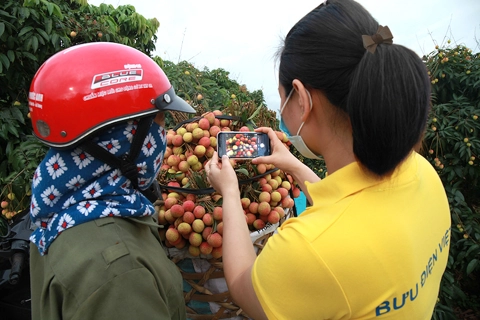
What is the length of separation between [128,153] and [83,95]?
0.84ft

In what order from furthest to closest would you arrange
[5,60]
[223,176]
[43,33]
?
[43,33] → [5,60] → [223,176]

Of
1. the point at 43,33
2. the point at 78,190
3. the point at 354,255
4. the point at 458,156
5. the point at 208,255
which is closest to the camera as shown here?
the point at 354,255

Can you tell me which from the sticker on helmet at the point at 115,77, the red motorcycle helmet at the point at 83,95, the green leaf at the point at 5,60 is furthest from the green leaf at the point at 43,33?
the sticker on helmet at the point at 115,77

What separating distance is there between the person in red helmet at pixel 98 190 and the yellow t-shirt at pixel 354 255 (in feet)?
1.34

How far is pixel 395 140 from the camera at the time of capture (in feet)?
3.08

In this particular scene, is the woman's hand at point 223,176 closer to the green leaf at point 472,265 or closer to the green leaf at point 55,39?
the green leaf at point 55,39

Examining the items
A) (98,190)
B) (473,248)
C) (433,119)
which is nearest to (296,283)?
(98,190)

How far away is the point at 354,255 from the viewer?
3.01 ft

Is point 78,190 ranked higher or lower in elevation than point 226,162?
higher

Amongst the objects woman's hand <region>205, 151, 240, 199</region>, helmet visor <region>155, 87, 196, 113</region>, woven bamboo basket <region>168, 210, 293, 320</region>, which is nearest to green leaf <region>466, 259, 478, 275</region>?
woven bamboo basket <region>168, 210, 293, 320</region>

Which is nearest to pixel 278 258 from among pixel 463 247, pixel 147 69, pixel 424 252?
pixel 424 252

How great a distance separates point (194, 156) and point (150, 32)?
12.3 feet

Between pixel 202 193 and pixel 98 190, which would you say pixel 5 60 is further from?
pixel 98 190

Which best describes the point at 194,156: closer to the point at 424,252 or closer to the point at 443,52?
the point at 424,252
